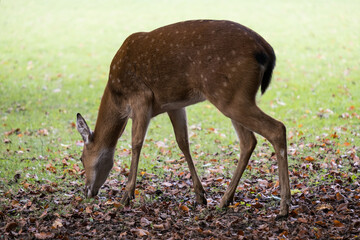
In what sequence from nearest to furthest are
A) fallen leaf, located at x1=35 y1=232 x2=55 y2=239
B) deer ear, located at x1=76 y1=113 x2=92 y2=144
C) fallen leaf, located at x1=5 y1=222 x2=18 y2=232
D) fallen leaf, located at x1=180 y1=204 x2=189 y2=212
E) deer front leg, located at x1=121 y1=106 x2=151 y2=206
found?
fallen leaf, located at x1=35 y1=232 x2=55 y2=239
fallen leaf, located at x1=5 y1=222 x2=18 y2=232
fallen leaf, located at x1=180 y1=204 x2=189 y2=212
deer front leg, located at x1=121 y1=106 x2=151 y2=206
deer ear, located at x1=76 y1=113 x2=92 y2=144

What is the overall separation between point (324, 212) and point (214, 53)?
1874mm

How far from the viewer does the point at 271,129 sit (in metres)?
4.68

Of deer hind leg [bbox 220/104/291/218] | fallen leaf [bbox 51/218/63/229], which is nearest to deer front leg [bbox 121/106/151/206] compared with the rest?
fallen leaf [bbox 51/218/63/229]

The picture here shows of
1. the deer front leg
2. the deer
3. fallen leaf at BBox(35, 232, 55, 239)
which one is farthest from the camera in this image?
the deer front leg

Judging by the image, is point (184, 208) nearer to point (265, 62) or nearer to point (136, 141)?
point (136, 141)

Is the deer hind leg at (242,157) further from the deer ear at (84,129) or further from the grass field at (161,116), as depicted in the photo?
the deer ear at (84,129)

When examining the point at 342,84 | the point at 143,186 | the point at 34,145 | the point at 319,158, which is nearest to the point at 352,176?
the point at 319,158

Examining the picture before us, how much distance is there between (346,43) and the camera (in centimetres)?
1727

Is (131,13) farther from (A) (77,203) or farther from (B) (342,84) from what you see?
(A) (77,203)

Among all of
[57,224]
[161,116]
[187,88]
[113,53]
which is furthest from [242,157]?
[113,53]

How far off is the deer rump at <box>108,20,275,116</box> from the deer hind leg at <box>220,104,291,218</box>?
0.14 m

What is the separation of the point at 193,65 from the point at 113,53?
1236 centimetres

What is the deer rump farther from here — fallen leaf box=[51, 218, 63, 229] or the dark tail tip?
fallen leaf box=[51, 218, 63, 229]

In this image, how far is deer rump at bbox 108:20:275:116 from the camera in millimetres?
4812
